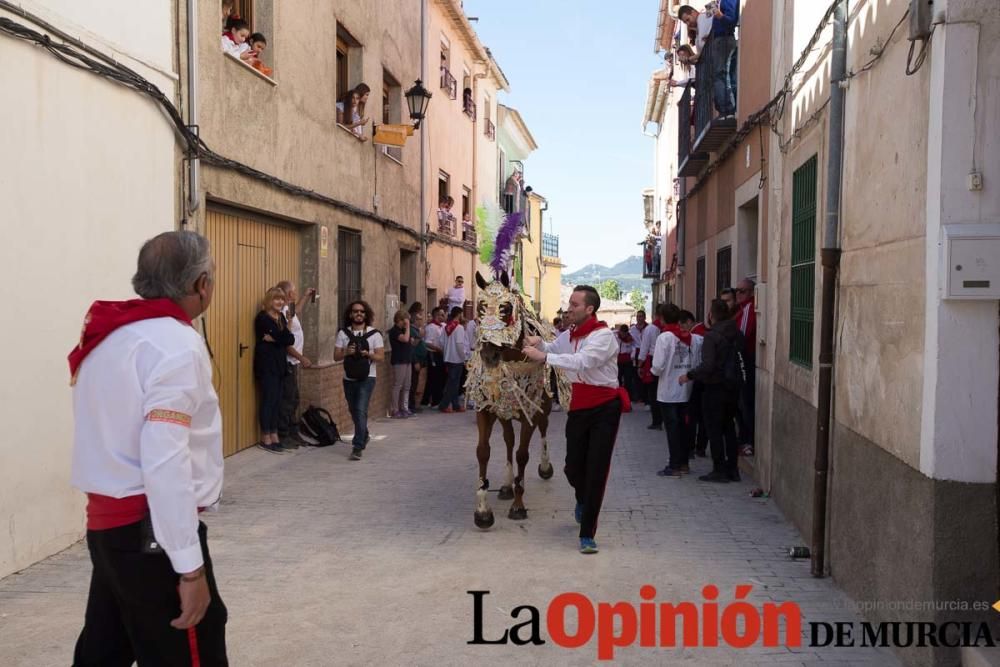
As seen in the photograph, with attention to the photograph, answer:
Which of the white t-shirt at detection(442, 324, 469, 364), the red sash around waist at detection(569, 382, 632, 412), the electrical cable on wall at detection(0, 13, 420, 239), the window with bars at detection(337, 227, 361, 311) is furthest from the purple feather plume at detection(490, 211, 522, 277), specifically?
the white t-shirt at detection(442, 324, 469, 364)

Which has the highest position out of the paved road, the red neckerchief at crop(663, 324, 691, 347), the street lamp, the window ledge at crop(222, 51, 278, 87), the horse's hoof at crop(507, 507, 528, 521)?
the street lamp

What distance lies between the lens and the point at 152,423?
2.72m

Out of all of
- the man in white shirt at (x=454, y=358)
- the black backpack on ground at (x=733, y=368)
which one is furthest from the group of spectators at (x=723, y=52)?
the man in white shirt at (x=454, y=358)

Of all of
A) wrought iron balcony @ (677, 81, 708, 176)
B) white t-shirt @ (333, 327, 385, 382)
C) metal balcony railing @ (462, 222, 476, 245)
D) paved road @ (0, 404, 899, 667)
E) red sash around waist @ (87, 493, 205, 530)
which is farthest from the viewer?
metal balcony railing @ (462, 222, 476, 245)

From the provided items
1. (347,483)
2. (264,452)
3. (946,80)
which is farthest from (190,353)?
(264,452)

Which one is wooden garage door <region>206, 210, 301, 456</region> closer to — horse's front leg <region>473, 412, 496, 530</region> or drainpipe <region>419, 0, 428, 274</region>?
horse's front leg <region>473, 412, 496, 530</region>

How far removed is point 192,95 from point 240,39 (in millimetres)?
1723

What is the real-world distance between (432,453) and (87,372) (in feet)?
28.1

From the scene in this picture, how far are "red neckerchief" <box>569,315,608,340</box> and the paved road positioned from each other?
153 centimetres

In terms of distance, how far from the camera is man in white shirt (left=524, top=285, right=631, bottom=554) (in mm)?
6555

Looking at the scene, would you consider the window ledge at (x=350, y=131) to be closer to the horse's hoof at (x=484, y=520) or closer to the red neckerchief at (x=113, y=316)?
the horse's hoof at (x=484, y=520)

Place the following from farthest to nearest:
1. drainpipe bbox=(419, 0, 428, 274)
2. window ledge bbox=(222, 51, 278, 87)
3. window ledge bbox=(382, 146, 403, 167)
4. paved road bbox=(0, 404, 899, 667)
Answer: drainpipe bbox=(419, 0, 428, 274), window ledge bbox=(382, 146, 403, 167), window ledge bbox=(222, 51, 278, 87), paved road bbox=(0, 404, 899, 667)

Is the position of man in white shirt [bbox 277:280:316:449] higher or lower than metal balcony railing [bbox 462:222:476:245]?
lower

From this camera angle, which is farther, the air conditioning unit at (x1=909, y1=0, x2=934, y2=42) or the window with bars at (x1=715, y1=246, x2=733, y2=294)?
the window with bars at (x1=715, y1=246, x2=733, y2=294)
